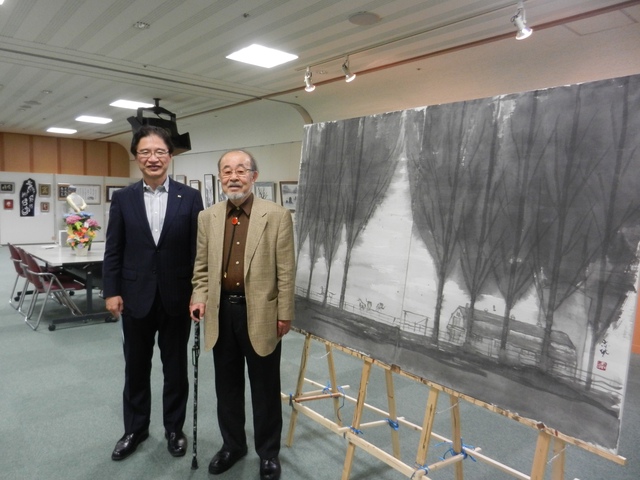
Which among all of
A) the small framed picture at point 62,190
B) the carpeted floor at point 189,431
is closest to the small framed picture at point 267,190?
the carpeted floor at point 189,431

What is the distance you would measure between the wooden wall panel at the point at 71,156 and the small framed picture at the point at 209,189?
5302 mm

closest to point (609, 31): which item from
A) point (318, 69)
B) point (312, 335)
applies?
point (318, 69)

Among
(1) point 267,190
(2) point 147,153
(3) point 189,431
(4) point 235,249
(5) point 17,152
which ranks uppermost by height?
(5) point 17,152

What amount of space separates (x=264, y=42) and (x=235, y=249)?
2890mm

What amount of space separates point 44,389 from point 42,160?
1082cm

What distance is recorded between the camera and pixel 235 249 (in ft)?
6.72

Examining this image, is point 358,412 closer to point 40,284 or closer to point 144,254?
point 144,254

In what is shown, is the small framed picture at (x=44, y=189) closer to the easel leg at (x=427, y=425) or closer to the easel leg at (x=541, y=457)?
the easel leg at (x=427, y=425)

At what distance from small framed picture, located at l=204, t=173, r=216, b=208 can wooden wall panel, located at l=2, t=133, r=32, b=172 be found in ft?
18.8

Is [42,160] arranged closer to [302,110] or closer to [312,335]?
[302,110]

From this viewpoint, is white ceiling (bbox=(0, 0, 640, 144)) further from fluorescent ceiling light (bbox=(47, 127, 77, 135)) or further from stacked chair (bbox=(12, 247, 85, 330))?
fluorescent ceiling light (bbox=(47, 127, 77, 135))

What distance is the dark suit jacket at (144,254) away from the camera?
2205 mm

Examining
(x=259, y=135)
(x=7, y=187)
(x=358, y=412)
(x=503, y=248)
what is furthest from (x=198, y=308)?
(x=7, y=187)

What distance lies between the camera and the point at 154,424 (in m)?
2.70
